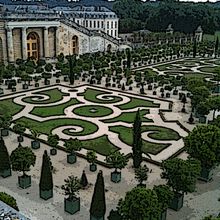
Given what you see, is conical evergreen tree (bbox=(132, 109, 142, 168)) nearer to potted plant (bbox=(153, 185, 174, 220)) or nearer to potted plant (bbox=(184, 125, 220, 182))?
potted plant (bbox=(184, 125, 220, 182))

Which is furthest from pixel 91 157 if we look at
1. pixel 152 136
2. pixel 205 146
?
pixel 152 136

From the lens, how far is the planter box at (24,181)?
21323 mm

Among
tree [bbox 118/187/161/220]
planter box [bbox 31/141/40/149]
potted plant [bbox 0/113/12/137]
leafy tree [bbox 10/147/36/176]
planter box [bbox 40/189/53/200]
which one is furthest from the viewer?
potted plant [bbox 0/113/12/137]

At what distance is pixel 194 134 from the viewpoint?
22.5m

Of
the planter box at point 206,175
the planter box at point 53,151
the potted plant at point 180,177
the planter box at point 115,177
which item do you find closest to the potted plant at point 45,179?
the planter box at point 115,177

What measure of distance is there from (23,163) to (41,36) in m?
45.0

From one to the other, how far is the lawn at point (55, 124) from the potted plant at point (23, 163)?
27.3 ft

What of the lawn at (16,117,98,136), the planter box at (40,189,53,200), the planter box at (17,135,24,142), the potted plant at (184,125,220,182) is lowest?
the planter box at (40,189,53,200)

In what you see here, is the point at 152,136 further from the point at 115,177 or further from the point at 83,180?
the point at 83,180

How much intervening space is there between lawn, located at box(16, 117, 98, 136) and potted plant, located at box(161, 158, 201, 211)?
455 inches

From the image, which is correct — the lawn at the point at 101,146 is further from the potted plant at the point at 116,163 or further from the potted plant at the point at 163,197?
the potted plant at the point at 163,197

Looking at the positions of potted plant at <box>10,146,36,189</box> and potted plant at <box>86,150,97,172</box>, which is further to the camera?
potted plant at <box>86,150,97,172</box>

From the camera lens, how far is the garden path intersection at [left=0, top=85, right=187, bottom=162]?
93.5 ft

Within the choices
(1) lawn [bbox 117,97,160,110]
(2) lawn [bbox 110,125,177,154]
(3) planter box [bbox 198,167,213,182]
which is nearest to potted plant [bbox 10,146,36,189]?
(2) lawn [bbox 110,125,177,154]
